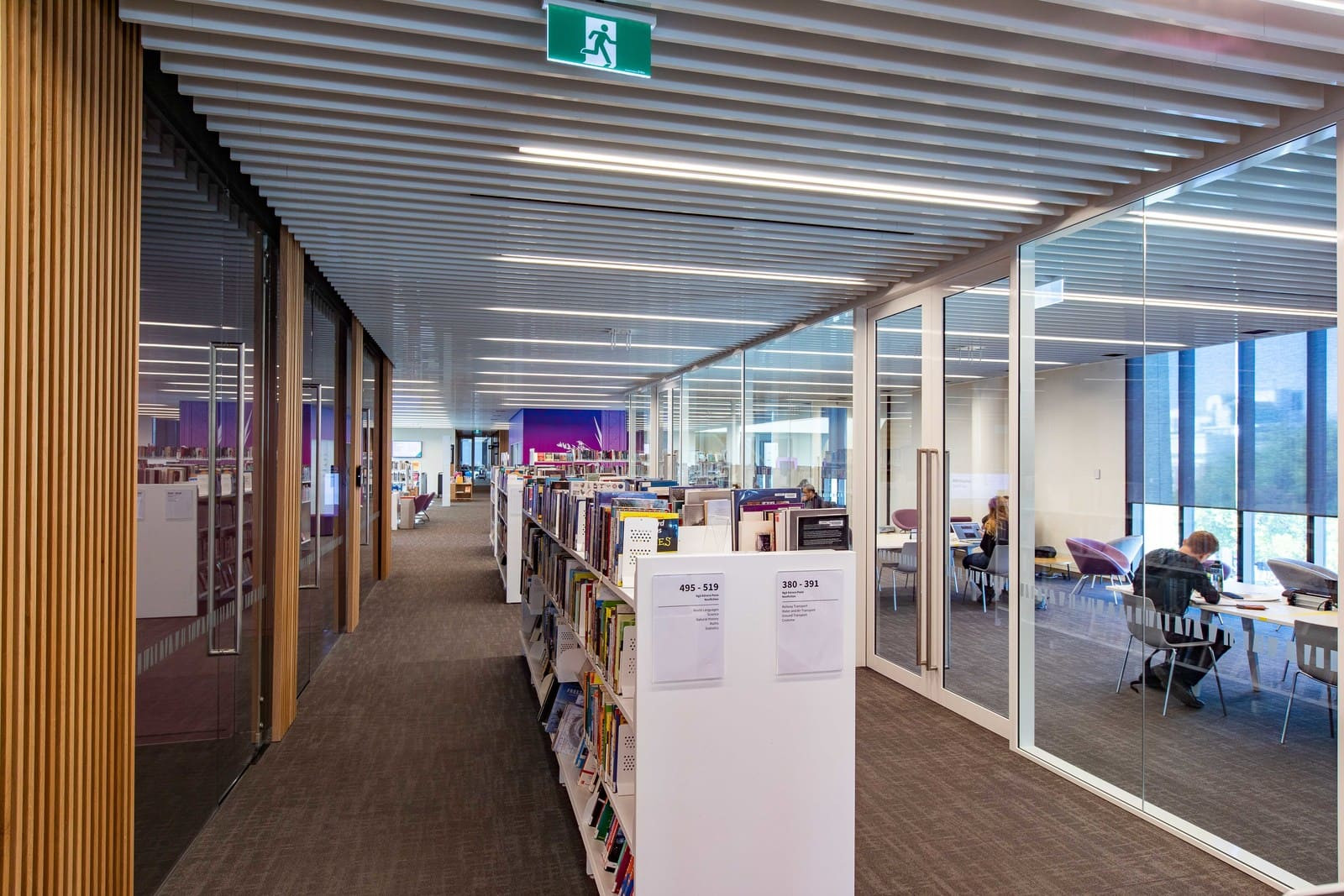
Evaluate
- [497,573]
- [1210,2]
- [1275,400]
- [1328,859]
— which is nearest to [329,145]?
[1210,2]

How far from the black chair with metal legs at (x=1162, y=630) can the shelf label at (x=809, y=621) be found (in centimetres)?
269

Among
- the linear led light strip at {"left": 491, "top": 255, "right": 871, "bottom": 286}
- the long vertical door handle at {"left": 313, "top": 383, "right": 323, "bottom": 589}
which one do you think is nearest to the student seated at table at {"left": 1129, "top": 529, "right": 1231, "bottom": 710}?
the linear led light strip at {"left": 491, "top": 255, "right": 871, "bottom": 286}

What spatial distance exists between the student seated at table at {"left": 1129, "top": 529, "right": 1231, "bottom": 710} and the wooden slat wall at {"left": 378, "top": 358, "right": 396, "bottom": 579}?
950cm

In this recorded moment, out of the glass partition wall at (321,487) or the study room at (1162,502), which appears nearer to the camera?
the study room at (1162,502)

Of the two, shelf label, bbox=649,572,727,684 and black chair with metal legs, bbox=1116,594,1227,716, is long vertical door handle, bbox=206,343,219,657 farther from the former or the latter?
black chair with metal legs, bbox=1116,594,1227,716

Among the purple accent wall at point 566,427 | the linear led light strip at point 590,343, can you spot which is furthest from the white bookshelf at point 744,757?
the purple accent wall at point 566,427

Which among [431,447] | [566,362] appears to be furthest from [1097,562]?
[431,447]

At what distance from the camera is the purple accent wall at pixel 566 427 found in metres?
23.5

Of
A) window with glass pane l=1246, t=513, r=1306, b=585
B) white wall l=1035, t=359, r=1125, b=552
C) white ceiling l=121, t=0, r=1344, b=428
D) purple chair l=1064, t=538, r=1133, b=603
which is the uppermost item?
white ceiling l=121, t=0, r=1344, b=428

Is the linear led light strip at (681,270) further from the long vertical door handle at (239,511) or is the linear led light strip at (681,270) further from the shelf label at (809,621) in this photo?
the shelf label at (809,621)

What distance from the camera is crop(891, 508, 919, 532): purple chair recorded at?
6.15m

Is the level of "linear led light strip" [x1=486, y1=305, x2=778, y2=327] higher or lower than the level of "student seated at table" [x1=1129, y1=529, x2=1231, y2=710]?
higher

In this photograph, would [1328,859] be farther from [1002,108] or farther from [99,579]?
[99,579]

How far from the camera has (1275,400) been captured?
3.79m
